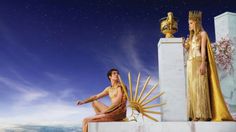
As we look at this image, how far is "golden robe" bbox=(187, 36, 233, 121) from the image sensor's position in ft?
22.2

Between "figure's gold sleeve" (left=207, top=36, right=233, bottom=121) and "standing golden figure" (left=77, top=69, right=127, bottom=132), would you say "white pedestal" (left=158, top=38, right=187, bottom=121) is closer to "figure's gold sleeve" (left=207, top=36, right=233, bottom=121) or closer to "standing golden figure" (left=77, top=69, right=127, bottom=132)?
"figure's gold sleeve" (left=207, top=36, right=233, bottom=121)

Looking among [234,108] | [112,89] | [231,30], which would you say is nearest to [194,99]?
[112,89]

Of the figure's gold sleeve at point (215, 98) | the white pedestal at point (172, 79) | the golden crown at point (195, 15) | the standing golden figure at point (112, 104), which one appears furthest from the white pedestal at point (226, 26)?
the standing golden figure at point (112, 104)

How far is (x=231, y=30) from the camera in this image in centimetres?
1107

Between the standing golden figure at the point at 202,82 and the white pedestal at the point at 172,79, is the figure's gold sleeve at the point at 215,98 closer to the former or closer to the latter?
the standing golden figure at the point at 202,82

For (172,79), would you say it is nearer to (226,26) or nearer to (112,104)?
(112,104)

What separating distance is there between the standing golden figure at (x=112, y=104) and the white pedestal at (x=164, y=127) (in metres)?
0.21

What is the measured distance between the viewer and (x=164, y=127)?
6.28 meters

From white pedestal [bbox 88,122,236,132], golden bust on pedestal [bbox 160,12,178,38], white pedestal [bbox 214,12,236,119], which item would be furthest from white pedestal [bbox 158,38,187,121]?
white pedestal [bbox 214,12,236,119]

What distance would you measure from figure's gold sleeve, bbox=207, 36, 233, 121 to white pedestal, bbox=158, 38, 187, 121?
52 centimetres

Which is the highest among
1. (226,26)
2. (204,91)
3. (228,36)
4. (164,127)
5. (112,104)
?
(226,26)

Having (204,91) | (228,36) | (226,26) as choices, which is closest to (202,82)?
(204,91)

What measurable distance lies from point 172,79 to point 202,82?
58 cm

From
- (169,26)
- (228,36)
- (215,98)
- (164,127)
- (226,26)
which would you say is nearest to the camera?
(164,127)
